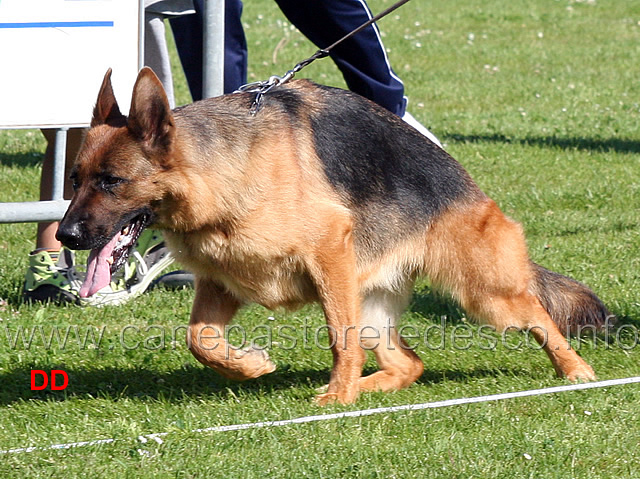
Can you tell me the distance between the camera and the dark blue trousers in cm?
553

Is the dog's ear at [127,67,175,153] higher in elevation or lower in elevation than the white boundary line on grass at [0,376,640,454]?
higher

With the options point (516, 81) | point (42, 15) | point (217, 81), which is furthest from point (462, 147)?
point (42, 15)

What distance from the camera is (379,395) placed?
13.6 ft

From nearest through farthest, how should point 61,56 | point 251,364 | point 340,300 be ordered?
point 340,300 → point 251,364 → point 61,56

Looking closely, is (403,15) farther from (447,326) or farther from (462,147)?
(447,326)

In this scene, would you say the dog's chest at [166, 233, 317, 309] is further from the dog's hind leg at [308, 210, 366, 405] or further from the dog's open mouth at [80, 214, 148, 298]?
the dog's open mouth at [80, 214, 148, 298]

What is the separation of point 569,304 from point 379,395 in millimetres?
1041

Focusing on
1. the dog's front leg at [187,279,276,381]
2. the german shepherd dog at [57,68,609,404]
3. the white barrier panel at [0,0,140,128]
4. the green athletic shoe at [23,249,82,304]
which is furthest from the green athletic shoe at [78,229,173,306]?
the german shepherd dog at [57,68,609,404]

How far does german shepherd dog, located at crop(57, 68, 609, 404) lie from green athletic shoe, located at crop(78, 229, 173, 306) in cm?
138

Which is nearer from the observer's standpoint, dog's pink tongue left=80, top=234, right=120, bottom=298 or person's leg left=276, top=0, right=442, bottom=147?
dog's pink tongue left=80, top=234, right=120, bottom=298

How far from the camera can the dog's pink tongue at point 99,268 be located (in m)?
3.59

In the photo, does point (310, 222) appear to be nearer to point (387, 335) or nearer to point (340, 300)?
point (340, 300)

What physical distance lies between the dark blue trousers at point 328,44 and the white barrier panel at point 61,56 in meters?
0.91

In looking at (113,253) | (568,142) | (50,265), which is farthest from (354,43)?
(568,142)
